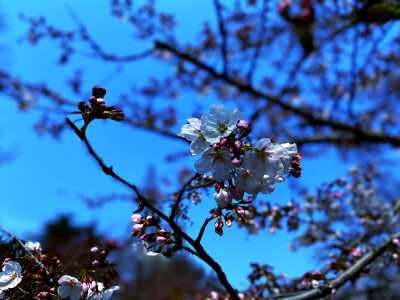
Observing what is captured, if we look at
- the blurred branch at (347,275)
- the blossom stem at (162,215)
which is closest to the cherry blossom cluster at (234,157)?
the blossom stem at (162,215)

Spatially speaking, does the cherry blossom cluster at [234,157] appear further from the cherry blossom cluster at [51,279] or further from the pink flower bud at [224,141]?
the cherry blossom cluster at [51,279]

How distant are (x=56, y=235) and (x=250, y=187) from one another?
63.5ft

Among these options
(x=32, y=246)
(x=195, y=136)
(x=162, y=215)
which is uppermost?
(x=195, y=136)

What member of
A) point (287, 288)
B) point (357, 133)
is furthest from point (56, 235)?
point (287, 288)

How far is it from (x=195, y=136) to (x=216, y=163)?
0.47ft

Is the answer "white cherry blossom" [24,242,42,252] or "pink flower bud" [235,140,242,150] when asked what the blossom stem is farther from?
"white cherry blossom" [24,242,42,252]

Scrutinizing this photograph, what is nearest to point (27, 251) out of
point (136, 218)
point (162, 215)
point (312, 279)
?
point (136, 218)

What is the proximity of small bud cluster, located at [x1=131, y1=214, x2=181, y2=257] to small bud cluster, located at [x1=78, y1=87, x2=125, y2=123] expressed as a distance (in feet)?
1.14

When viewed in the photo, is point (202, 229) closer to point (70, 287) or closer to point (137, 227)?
point (137, 227)

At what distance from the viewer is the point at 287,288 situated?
6.80ft

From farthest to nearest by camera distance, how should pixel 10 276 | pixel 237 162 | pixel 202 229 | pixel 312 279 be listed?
pixel 312 279 < pixel 10 276 < pixel 202 229 < pixel 237 162

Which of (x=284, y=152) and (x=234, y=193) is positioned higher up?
(x=284, y=152)

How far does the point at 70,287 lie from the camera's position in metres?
1.05

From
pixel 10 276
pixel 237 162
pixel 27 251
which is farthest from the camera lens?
pixel 27 251
